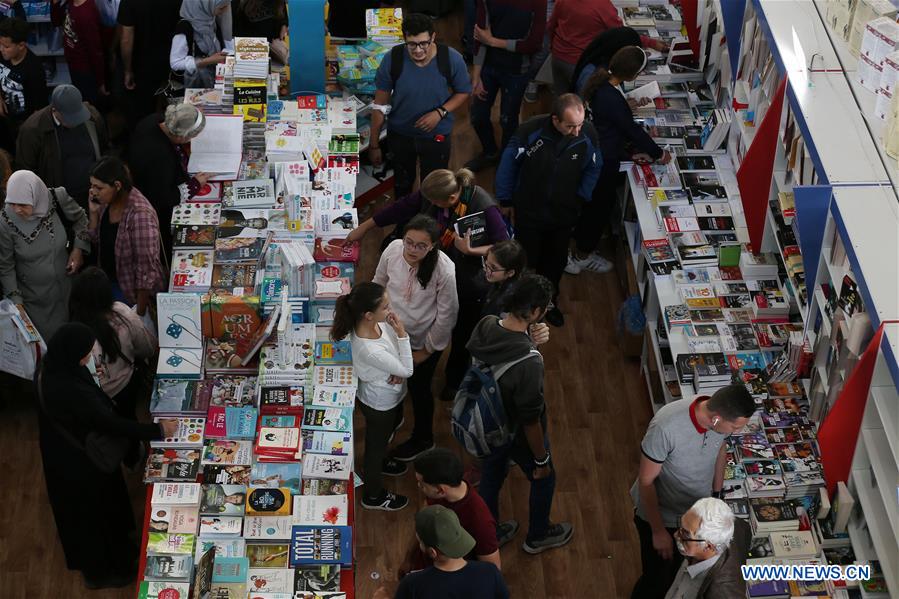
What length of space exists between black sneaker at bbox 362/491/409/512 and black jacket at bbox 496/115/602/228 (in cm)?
204

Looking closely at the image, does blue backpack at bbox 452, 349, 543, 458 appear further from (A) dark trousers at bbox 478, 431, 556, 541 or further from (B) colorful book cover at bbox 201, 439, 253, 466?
(B) colorful book cover at bbox 201, 439, 253, 466

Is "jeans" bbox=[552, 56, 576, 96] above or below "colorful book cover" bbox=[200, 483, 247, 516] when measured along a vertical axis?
above

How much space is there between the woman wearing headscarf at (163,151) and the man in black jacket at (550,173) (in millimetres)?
2026

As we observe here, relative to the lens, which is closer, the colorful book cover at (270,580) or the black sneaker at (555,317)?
the colorful book cover at (270,580)

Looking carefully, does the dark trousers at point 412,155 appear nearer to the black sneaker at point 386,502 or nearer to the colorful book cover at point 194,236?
the colorful book cover at point 194,236

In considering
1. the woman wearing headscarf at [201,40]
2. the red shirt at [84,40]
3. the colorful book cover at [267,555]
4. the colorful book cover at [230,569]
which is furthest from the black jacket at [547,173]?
the red shirt at [84,40]

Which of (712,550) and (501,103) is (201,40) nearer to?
(501,103)

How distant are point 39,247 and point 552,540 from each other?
138 inches

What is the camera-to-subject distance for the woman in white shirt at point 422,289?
641 cm

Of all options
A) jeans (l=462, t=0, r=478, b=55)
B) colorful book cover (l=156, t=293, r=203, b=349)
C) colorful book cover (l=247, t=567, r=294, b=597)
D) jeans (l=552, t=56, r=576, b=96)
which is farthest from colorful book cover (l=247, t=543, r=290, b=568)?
jeans (l=462, t=0, r=478, b=55)

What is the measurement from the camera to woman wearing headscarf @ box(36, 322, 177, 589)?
5637 mm

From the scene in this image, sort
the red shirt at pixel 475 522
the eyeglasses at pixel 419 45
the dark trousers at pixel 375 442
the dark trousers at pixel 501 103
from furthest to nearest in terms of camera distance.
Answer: the dark trousers at pixel 501 103 → the eyeglasses at pixel 419 45 → the dark trousers at pixel 375 442 → the red shirt at pixel 475 522

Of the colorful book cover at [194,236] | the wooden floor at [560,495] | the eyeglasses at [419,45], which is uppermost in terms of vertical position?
the eyeglasses at [419,45]

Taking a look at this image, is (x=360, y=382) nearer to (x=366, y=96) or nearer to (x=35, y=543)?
(x=35, y=543)
